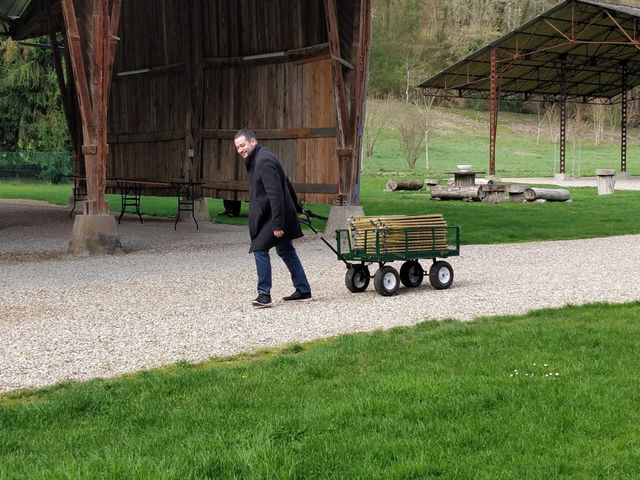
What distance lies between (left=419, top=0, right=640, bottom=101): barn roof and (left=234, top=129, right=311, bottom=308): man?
91.3 feet

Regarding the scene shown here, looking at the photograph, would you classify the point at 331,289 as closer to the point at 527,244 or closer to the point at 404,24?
the point at 527,244

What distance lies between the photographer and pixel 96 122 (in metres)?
16.0

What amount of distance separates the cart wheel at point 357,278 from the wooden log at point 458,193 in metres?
19.1

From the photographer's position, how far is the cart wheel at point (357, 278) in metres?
11.2

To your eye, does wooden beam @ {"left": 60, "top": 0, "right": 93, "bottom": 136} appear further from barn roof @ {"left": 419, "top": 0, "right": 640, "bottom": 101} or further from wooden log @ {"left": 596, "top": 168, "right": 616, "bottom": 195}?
barn roof @ {"left": 419, "top": 0, "right": 640, "bottom": 101}

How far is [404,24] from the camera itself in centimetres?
8988

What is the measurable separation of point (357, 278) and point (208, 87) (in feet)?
44.1

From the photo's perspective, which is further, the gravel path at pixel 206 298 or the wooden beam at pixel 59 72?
the wooden beam at pixel 59 72

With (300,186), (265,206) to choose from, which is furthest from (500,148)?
(265,206)

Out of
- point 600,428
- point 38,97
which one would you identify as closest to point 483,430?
point 600,428

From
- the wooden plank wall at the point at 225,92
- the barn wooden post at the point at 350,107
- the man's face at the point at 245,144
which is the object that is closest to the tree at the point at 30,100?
the wooden plank wall at the point at 225,92

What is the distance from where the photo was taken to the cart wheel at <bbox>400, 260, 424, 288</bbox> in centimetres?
1160

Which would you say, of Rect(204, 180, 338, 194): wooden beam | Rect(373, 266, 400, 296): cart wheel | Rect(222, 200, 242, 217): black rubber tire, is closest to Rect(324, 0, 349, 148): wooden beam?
Rect(204, 180, 338, 194): wooden beam

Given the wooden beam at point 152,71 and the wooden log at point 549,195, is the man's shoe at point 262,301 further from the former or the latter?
the wooden log at point 549,195
